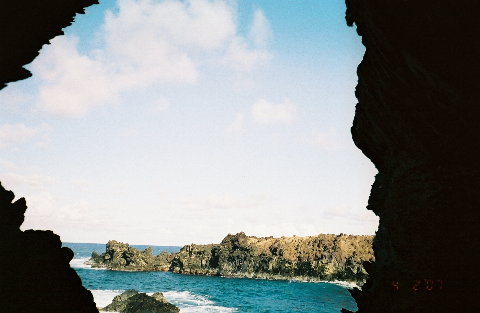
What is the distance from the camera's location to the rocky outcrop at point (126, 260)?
4237 inches

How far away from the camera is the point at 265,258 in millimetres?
106250

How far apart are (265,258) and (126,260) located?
49594 millimetres

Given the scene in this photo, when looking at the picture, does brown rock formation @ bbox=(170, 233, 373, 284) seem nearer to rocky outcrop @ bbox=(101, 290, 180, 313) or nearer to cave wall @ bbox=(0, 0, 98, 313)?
rocky outcrop @ bbox=(101, 290, 180, 313)

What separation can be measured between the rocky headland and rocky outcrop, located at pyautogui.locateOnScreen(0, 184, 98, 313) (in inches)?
3972

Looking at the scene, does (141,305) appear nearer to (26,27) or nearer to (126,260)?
(26,27)

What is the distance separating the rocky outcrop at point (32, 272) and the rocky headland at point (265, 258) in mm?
100882

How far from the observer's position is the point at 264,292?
71.9 metres

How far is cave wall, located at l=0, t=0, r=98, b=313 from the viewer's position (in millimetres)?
6781

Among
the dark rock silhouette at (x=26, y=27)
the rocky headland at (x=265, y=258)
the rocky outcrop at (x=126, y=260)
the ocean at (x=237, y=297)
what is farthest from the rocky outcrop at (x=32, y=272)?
the rocky outcrop at (x=126, y=260)

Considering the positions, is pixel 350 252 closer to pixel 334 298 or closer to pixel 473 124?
pixel 334 298

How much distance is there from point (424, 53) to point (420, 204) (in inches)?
162
